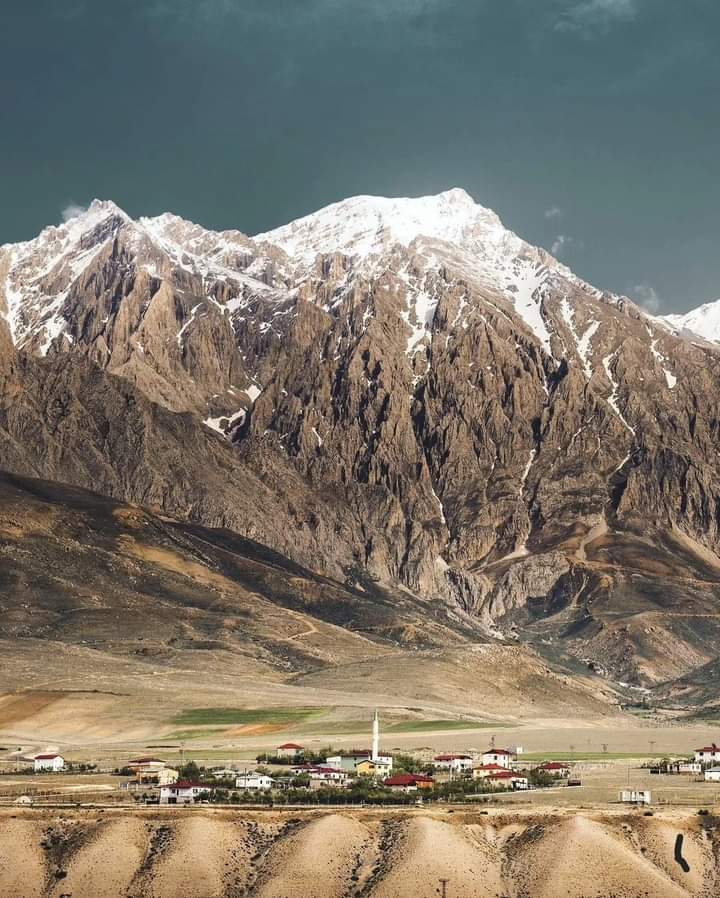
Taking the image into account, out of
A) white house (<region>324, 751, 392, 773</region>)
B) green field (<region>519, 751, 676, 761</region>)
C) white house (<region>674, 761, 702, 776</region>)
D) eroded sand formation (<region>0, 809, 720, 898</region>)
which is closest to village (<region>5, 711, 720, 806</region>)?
white house (<region>674, 761, 702, 776</region>)

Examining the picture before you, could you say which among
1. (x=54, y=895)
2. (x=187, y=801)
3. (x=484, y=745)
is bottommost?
(x=54, y=895)

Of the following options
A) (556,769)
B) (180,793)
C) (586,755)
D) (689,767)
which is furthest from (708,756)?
(180,793)

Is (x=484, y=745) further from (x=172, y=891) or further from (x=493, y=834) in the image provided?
(x=172, y=891)

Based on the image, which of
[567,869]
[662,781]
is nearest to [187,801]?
[567,869]

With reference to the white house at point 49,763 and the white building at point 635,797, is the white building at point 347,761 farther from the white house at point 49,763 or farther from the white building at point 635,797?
the white building at point 635,797

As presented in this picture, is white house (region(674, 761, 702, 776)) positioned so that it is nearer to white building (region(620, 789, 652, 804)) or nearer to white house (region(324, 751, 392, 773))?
white house (region(324, 751, 392, 773))

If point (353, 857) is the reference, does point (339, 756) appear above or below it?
above
